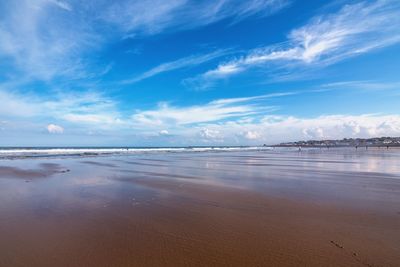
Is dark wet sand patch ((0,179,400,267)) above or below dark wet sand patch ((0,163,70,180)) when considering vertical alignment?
below

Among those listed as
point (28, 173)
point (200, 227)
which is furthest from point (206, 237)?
point (28, 173)

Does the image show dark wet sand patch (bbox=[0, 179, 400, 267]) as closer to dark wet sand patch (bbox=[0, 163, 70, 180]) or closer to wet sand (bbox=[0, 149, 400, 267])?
wet sand (bbox=[0, 149, 400, 267])

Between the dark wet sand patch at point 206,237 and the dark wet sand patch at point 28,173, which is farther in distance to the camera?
the dark wet sand patch at point 28,173

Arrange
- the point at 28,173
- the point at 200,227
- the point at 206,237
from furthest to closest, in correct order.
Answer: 1. the point at 28,173
2. the point at 200,227
3. the point at 206,237

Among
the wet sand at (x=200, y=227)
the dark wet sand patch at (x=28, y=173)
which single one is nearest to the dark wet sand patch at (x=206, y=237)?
the wet sand at (x=200, y=227)

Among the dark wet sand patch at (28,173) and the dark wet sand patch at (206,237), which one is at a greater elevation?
the dark wet sand patch at (28,173)

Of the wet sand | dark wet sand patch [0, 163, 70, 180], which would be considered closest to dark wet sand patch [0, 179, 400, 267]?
the wet sand

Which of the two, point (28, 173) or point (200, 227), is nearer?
point (200, 227)

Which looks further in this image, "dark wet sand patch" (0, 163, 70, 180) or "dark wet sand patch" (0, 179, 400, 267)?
"dark wet sand patch" (0, 163, 70, 180)

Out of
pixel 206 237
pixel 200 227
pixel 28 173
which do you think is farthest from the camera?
pixel 28 173

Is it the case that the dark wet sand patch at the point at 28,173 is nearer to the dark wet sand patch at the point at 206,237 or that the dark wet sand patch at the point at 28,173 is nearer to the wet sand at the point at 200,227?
the wet sand at the point at 200,227

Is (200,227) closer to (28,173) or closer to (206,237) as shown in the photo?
(206,237)

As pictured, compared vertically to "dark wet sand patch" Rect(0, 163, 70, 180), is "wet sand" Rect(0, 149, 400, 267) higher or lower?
lower

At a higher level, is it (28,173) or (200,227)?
(28,173)
